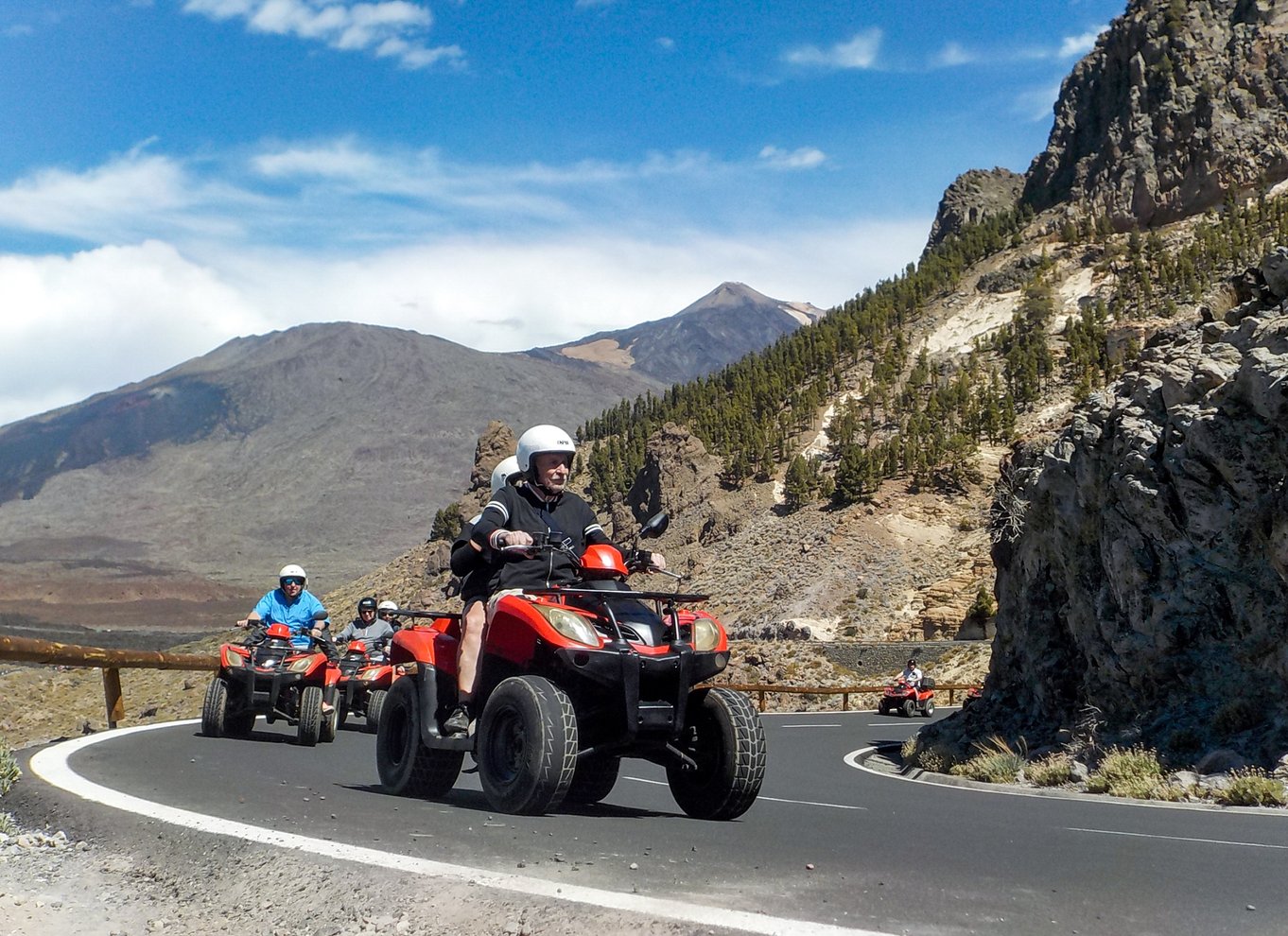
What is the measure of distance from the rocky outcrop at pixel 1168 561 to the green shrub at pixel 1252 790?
26 cm

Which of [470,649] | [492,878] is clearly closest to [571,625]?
[470,649]

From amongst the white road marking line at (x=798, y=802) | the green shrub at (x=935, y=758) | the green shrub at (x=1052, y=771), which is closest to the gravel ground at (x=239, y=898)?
the white road marking line at (x=798, y=802)

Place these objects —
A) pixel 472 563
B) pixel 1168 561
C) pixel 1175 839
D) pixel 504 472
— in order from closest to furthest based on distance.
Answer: pixel 1175 839
pixel 472 563
pixel 504 472
pixel 1168 561

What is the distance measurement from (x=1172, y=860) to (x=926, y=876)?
1.91 m

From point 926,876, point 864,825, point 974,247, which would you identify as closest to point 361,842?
point 926,876

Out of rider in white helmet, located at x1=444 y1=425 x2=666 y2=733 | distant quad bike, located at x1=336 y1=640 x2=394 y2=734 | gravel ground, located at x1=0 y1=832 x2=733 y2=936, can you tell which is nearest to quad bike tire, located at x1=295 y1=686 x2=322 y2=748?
distant quad bike, located at x1=336 y1=640 x2=394 y2=734

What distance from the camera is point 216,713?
52.3 ft

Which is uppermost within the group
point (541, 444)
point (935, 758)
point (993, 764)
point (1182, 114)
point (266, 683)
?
point (1182, 114)

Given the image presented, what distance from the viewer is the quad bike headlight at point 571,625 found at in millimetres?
7594

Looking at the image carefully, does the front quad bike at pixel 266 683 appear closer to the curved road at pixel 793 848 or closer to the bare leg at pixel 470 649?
the curved road at pixel 793 848

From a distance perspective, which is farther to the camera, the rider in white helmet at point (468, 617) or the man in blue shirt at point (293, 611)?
the man in blue shirt at point (293, 611)

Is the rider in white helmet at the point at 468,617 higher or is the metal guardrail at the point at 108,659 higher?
the rider in white helmet at the point at 468,617

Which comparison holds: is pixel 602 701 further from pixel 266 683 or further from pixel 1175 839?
pixel 266 683

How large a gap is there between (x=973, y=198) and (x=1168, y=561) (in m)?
121
